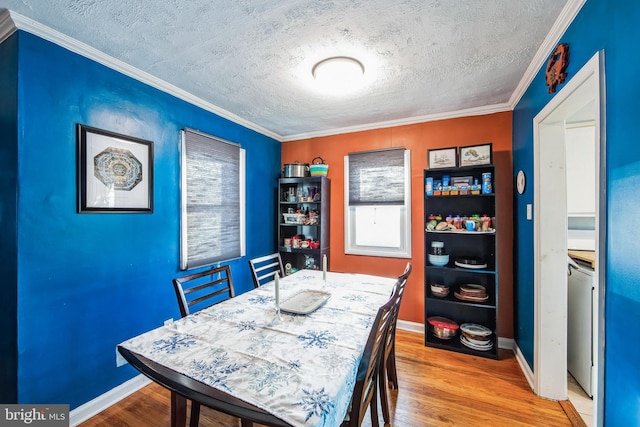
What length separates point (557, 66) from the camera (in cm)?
152

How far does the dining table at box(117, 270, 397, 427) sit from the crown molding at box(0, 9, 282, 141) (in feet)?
6.13

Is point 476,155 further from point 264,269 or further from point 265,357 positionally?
point 265,357

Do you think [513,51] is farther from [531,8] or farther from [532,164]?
[532,164]

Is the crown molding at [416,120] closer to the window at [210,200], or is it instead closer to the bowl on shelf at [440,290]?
the window at [210,200]

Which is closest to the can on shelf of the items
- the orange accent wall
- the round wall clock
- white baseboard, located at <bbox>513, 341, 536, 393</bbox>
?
the orange accent wall

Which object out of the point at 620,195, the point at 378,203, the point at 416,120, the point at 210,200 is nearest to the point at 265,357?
the point at 620,195

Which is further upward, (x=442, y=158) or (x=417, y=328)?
(x=442, y=158)

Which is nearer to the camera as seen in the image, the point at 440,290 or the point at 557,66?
the point at 557,66

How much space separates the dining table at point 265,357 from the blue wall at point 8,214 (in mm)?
911

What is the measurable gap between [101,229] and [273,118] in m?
2.00

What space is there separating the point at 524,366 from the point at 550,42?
98.0 inches

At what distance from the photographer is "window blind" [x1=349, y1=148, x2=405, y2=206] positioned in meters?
3.09

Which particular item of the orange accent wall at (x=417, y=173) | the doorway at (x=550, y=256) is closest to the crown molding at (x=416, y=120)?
the orange accent wall at (x=417, y=173)

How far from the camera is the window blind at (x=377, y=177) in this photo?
3092 millimetres
